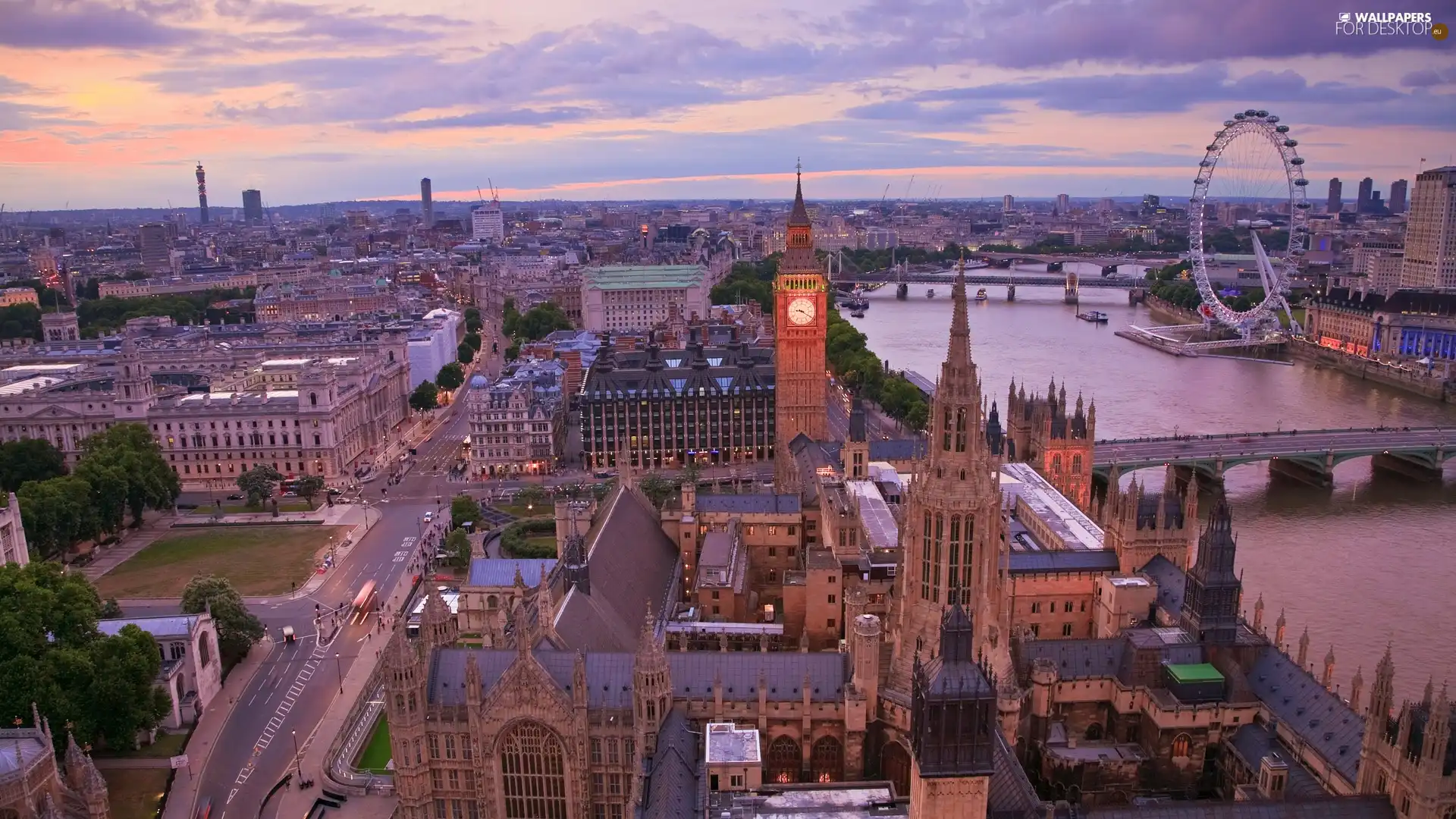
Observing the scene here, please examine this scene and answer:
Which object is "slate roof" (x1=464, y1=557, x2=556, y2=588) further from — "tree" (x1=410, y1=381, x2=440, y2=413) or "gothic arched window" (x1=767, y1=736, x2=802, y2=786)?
"tree" (x1=410, y1=381, x2=440, y2=413)

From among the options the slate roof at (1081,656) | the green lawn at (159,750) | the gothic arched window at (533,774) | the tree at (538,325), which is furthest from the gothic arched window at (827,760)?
Result: the tree at (538,325)

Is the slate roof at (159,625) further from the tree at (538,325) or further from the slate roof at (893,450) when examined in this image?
the tree at (538,325)

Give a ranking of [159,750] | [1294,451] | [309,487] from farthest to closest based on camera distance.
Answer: [1294,451] < [309,487] < [159,750]

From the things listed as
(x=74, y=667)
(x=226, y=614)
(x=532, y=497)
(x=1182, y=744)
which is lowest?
(x=532, y=497)

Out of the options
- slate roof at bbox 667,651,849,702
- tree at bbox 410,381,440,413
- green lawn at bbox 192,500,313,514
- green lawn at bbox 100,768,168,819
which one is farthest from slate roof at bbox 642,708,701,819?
tree at bbox 410,381,440,413

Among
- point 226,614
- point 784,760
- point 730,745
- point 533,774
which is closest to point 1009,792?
point 730,745

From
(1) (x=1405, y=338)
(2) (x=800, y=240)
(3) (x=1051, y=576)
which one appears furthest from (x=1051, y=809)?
(1) (x=1405, y=338)

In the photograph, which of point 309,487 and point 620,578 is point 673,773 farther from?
point 309,487
